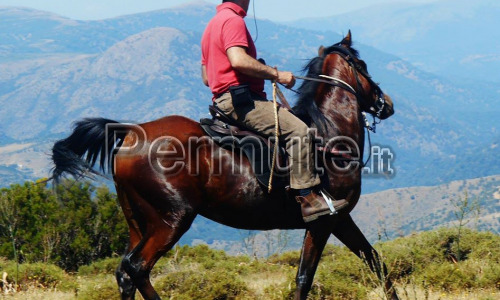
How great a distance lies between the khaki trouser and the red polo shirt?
17 centimetres

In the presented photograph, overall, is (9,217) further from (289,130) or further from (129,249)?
(289,130)

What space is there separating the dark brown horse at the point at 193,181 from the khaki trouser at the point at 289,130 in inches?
11.1

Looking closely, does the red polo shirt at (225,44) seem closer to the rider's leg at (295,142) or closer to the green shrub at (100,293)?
the rider's leg at (295,142)

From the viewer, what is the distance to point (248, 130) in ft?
22.8

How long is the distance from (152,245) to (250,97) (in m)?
1.81

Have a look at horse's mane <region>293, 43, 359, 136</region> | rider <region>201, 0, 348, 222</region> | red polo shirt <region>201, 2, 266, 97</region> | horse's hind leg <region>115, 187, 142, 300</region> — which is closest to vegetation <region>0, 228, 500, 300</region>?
rider <region>201, 0, 348, 222</region>

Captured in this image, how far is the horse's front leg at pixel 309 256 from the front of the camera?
6828mm

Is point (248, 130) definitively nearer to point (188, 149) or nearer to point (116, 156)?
point (188, 149)

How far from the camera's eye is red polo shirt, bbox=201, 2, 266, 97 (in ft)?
21.5

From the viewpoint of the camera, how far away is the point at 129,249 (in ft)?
22.7

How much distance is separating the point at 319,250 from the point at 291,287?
738mm

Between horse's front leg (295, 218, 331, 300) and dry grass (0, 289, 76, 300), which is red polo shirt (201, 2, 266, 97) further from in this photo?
dry grass (0, 289, 76, 300)

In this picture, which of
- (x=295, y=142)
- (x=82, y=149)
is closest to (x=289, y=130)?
(x=295, y=142)

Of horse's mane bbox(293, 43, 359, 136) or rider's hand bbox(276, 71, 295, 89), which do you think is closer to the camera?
rider's hand bbox(276, 71, 295, 89)
